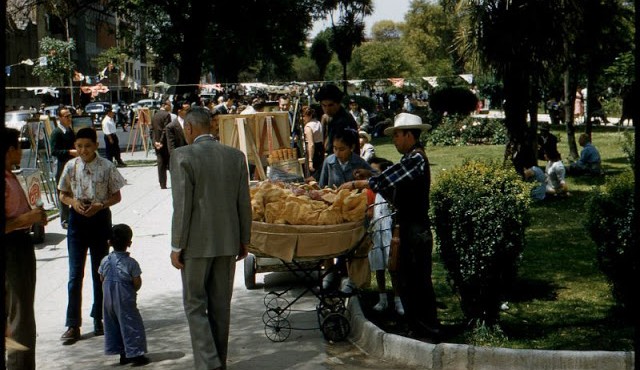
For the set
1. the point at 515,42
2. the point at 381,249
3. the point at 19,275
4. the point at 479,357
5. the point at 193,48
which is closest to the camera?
the point at 19,275

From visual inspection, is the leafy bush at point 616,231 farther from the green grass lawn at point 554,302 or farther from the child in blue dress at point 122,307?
the child in blue dress at point 122,307

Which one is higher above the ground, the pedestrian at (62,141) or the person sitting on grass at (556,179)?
the pedestrian at (62,141)

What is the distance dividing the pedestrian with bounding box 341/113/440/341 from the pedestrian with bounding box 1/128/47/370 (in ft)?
8.24

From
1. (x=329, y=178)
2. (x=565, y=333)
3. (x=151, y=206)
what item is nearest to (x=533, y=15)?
(x=151, y=206)

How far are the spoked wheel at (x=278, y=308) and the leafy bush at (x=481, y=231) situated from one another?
148cm

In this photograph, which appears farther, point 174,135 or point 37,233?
point 174,135

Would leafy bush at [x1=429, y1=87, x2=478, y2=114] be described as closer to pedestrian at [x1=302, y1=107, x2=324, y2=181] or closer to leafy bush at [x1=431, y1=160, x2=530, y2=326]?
pedestrian at [x1=302, y1=107, x2=324, y2=181]

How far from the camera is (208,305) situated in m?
6.61

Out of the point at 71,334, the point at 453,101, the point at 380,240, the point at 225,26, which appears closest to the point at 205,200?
the point at 71,334

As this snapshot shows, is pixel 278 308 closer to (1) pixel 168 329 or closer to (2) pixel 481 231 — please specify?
(1) pixel 168 329

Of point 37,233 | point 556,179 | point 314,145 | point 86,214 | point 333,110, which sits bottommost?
point 37,233

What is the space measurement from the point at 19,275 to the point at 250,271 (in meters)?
3.82

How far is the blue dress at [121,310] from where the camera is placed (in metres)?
7.02

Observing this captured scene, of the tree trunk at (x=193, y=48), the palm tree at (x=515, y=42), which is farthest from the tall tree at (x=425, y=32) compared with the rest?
the palm tree at (x=515, y=42)
